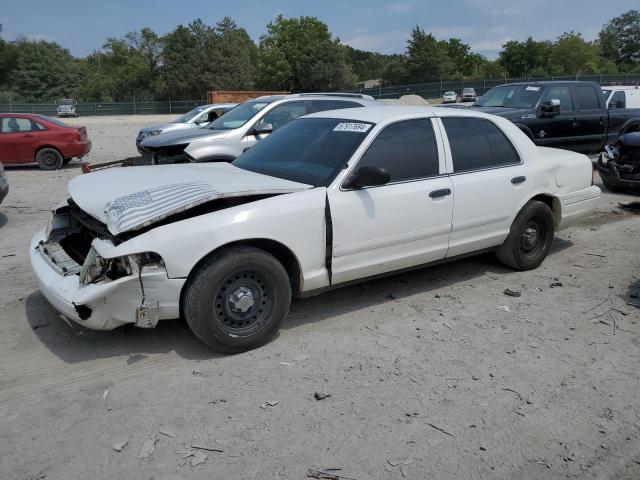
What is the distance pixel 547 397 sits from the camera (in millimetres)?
3398

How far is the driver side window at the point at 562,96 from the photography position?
10.9 metres

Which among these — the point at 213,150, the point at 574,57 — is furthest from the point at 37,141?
the point at 574,57

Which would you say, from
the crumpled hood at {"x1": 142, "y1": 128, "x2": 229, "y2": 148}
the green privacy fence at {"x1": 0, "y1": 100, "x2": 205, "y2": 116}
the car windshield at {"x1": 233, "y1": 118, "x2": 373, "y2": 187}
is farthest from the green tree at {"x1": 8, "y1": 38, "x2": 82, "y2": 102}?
the car windshield at {"x1": 233, "y1": 118, "x2": 373, "y2": 187}

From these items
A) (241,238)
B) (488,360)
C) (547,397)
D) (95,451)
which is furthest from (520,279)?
(95,451)

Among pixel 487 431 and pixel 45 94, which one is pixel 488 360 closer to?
pixel 487 431

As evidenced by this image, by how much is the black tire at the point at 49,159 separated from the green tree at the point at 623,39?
332 feet

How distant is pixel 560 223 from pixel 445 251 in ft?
5.67

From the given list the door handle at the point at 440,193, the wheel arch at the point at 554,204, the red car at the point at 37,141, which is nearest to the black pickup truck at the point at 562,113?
the wheel arch at the point at 554,204

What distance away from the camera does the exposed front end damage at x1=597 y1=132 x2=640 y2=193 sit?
9.24 metres

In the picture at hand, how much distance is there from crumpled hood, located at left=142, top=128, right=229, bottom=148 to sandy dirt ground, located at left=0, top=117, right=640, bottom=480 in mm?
4367

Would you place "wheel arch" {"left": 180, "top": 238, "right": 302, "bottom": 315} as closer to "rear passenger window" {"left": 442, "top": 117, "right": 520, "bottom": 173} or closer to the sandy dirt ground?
the sandy dirt ground

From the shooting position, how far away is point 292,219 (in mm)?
3951

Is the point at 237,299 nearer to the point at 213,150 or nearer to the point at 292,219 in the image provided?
the point at 292,219

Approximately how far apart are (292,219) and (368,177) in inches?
26.4
